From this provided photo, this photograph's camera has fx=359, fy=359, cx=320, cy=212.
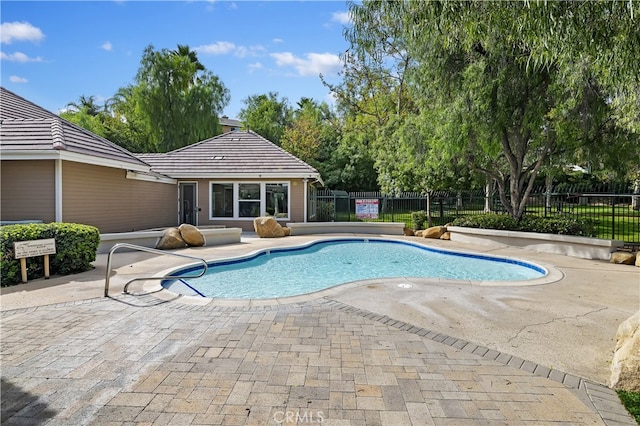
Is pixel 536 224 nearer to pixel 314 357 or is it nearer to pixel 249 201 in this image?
pixel 314 357

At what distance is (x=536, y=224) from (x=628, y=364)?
10637 mm

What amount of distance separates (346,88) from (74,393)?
1204 inches

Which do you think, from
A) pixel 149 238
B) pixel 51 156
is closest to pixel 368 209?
pixel 149 238

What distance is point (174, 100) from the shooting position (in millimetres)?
29156

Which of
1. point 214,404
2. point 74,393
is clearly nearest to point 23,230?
point 74,393

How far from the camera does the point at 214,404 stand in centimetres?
287

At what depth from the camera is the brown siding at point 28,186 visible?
384 inches

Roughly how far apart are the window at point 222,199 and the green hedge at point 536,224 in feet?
33.8

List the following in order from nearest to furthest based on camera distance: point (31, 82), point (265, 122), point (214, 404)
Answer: point (214, 404) → point (31, 82) → point (265, 122)

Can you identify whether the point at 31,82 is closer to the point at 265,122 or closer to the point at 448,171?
the point at 448,171

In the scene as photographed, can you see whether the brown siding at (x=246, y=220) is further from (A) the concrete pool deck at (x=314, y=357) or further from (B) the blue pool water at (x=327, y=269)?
(A) the concrete pool deck at (x=314, y=357)

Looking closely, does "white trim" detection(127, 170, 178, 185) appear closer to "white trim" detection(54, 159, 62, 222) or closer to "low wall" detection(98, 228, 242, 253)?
"low wall" detection(98, 228, 242, 253)

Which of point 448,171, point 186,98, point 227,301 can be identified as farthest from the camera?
point 186,98

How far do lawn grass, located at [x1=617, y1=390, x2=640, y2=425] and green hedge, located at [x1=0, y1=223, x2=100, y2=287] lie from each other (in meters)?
8.79
